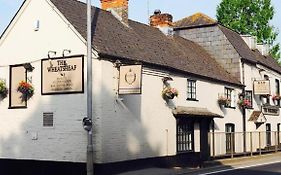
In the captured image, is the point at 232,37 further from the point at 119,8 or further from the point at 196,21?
the point at 119,8

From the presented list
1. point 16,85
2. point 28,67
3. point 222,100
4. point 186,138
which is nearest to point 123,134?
point 28,67

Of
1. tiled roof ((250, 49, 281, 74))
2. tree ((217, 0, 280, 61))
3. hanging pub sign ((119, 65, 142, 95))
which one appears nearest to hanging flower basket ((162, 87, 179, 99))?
hanging pub sign ((119, 65, 142, 95))

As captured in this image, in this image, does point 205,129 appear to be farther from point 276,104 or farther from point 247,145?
point 276,104

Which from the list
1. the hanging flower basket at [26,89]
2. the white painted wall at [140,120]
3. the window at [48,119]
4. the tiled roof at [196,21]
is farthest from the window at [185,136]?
the tiled roof at [196,21]

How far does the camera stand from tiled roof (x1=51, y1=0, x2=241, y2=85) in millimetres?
19422

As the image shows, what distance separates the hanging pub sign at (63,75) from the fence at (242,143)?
968cm

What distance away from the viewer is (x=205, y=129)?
25.2m

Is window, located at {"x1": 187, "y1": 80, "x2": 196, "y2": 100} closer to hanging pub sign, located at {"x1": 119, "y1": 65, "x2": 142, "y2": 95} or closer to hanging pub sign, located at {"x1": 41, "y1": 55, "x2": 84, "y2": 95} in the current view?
Answer: hanging pub sign, located at {"x1": 119, "y1": 65, "x2": 142, "y2": 95}

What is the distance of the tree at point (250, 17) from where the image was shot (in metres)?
46.1

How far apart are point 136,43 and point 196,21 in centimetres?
1348

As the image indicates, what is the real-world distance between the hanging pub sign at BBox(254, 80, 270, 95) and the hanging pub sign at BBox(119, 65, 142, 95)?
17.2 metres

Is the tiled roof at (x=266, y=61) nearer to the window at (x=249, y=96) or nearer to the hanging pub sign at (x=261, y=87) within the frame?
the hanging pub sign at (x=261, y=87)

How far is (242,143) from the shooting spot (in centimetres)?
3005

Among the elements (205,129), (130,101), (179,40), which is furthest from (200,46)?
(130,101)
